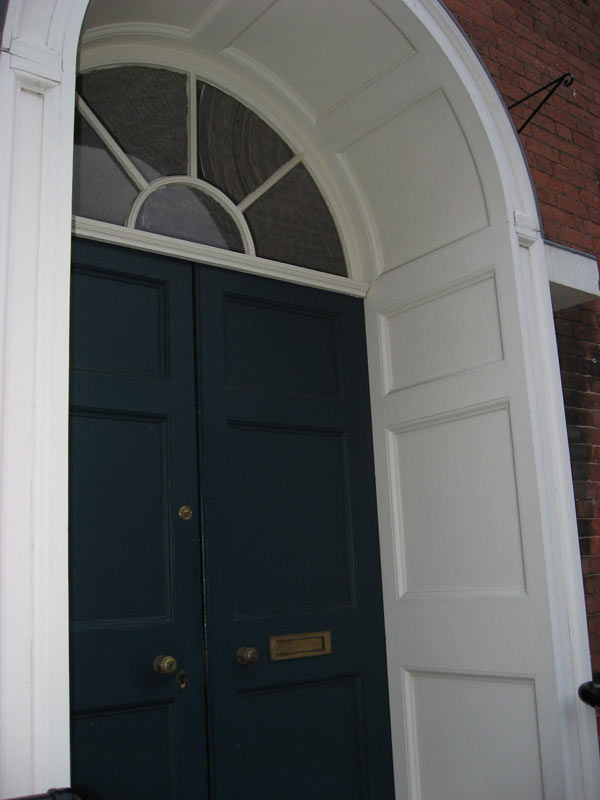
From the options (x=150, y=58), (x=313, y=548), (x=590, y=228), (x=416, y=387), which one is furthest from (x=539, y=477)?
(x=150, y=58)

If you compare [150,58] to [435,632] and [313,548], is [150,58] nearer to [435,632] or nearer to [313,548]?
[313,548]

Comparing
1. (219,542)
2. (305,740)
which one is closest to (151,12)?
(219,542)

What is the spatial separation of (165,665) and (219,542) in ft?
1.54

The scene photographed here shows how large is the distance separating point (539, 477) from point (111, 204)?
1792 mm

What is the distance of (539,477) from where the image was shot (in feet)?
9.56

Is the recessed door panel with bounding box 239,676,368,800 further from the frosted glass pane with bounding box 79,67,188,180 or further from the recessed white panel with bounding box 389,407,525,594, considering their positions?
the frosted glass pane with bounding box 79,67,188,180

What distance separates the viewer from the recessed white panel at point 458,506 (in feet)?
9.88

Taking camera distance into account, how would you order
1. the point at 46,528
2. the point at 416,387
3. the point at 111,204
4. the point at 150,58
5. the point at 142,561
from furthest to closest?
the point at 416,387, the point at 150,58, the point at 111,204, the point at 142,561, the point at 46,528

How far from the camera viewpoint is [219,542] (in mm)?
2955

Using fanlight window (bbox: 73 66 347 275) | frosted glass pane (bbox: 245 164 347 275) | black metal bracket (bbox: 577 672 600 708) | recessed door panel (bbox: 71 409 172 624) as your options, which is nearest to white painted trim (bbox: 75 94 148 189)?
fanlight window (bbox: 73 66 347 275)

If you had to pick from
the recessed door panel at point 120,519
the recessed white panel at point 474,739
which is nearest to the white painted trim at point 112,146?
the recessed door panel at point 120,519

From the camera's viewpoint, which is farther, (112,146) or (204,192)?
(204,192)

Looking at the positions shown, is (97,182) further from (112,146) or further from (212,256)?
(212,256)

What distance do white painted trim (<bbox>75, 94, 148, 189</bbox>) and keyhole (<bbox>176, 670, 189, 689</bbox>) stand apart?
1727 mm
